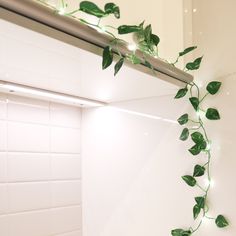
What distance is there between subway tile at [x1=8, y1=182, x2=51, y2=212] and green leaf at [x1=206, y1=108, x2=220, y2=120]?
1.84 feet

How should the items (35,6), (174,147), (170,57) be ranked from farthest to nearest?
(174,147)
(170,57)
(35,6)

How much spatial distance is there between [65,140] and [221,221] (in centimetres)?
59

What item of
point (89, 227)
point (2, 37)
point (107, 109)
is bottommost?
point (89, 227)

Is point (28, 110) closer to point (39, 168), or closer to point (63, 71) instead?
point (39, 168)

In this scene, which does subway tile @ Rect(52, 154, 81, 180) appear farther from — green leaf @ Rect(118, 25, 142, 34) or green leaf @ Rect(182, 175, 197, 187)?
green leaf @ Rect(118, 25, 142, 34)

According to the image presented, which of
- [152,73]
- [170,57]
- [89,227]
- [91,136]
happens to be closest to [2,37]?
[152,73]

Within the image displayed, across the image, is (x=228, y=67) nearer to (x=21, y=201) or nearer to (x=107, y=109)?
(x=107, y=109)

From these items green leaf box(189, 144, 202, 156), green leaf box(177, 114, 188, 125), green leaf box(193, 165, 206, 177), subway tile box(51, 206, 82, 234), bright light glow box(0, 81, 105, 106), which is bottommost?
subway tile box(51, 206, 82, 234)

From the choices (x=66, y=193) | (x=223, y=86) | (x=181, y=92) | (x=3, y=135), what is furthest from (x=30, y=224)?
(x=223, y=86)

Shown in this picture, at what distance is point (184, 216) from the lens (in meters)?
1.10

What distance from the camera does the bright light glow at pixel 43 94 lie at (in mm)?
999

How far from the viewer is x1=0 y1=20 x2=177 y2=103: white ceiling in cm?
66

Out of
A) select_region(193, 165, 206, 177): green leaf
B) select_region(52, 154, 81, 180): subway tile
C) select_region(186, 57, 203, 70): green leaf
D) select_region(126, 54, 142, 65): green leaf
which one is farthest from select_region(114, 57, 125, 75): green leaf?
select_region(52, 154, 81, 180): subway tile

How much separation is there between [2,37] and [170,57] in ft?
1.67
